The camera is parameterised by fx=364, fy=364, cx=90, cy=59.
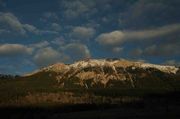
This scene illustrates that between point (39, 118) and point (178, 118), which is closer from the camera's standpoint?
point (178, 118)

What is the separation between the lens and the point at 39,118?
19750cm

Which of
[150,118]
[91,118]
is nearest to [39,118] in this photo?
[91,118]

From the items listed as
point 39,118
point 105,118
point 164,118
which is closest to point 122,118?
point 105,118

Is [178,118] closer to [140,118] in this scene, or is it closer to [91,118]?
[140,118]

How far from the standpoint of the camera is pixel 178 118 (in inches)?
6171

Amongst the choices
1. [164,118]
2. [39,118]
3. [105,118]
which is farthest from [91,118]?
[164,118]

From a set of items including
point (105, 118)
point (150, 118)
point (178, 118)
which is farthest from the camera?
point (105, 118)

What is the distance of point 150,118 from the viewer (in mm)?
175500

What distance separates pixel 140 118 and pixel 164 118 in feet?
49.3

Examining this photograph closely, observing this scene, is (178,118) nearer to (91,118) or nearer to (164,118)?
(164,118)

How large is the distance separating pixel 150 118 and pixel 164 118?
10.4 metres

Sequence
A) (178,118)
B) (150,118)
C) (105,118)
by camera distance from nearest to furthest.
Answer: (178,118)
(150,118)
(105,118)

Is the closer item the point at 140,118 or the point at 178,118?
the point at 178,118

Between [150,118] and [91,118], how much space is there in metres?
35.3
